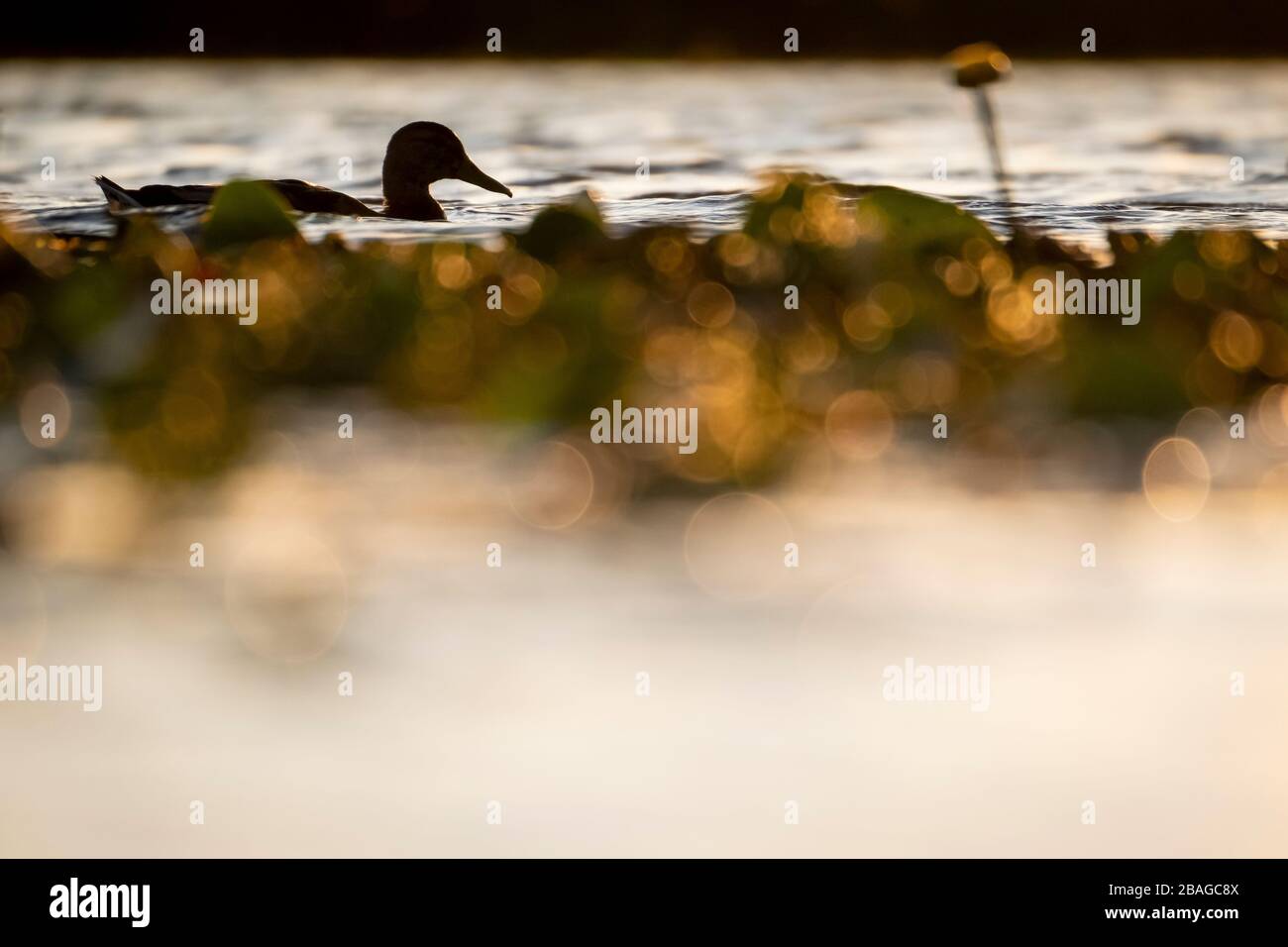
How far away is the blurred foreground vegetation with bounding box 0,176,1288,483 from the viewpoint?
86.7 inches

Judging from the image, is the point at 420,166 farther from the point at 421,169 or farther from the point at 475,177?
the point at 475,177

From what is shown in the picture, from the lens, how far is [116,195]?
2736 mm

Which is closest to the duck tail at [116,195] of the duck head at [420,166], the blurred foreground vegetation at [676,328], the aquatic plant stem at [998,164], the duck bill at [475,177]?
the blurred foreground vegetation at [676,328]

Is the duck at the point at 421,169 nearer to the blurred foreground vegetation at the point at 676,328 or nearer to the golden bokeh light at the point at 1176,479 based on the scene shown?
the blurred foreground vegetation at the point at 676,328

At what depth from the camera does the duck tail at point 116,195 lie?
2729 mm

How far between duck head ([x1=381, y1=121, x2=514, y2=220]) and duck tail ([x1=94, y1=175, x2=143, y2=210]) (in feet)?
2.69

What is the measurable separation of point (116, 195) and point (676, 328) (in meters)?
1.16

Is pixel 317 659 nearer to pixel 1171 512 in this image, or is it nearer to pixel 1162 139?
pixel 1171 512

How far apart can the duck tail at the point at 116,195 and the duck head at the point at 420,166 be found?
32.2 inches

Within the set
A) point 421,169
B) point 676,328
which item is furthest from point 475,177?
point 676,328

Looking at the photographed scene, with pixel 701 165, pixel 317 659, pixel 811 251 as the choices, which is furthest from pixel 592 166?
pixel 317 659

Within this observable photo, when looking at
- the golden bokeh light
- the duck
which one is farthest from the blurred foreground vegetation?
the duck

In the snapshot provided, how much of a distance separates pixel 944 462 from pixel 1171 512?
1.09 feet

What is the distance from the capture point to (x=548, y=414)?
2174 mm
